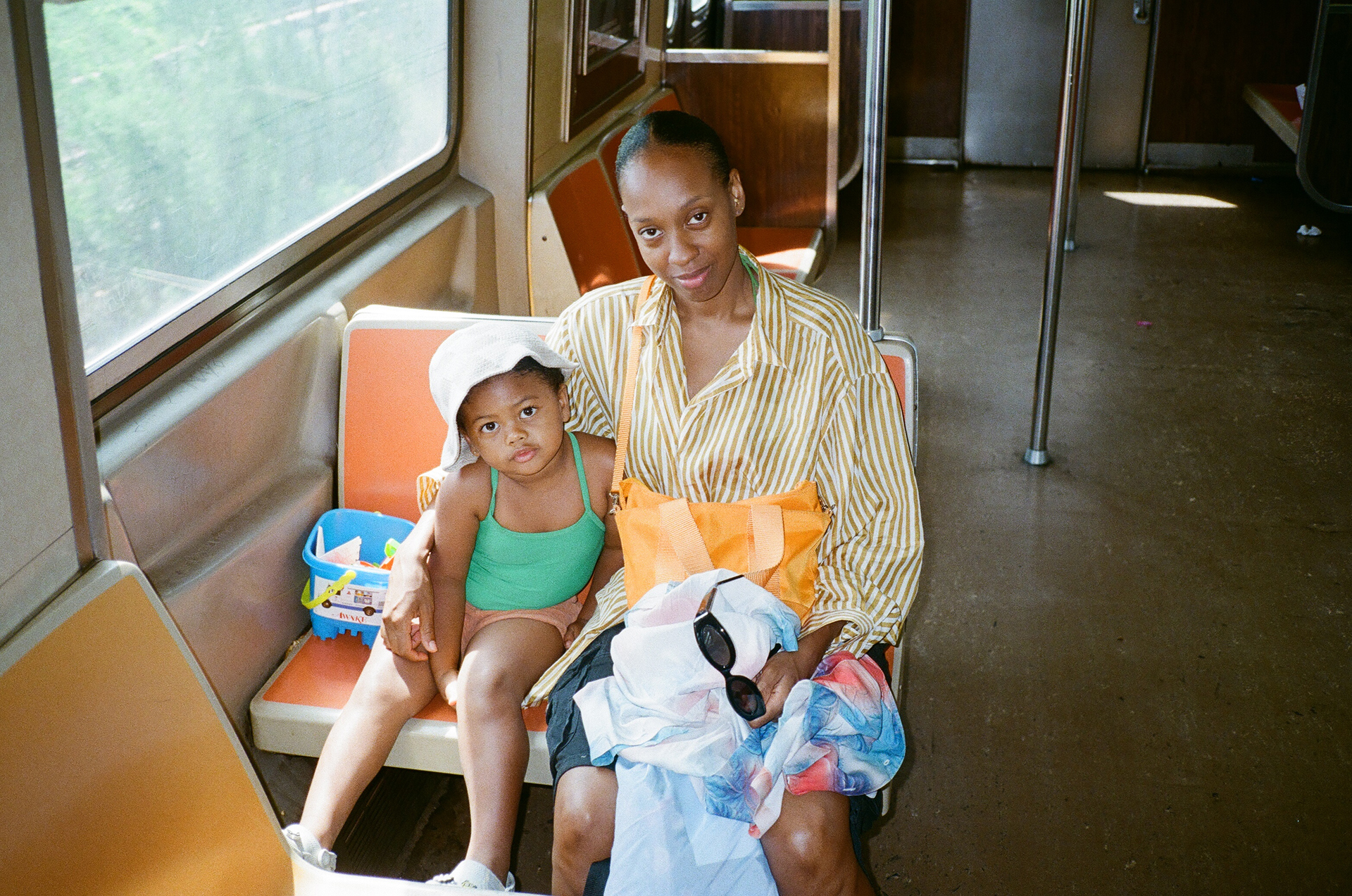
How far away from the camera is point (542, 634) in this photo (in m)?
1.83

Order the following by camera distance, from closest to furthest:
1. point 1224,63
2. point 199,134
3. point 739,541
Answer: point 739,541 < point 199,134 < point 1224,63

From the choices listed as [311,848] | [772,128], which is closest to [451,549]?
[311,848]

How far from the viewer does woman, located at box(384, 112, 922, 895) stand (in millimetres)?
1655

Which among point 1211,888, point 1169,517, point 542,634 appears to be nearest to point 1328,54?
point 1169,517

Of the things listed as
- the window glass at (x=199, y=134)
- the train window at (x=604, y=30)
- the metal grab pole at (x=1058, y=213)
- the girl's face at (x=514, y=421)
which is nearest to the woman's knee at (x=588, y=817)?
the girl's face at (x=514, y=421)

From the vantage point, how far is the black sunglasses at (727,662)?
1.42m

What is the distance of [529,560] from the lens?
183 cm

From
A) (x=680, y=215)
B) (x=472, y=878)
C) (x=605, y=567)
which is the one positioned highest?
(x=680, y=215)

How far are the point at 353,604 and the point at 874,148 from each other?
5.44 feet

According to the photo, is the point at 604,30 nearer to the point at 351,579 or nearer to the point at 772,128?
the point at 772,128

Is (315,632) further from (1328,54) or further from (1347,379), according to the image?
(1328,54)

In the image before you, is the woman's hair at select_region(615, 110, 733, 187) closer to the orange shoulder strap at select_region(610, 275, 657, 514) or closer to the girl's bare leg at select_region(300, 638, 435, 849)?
the orange shoulder strap at select_region(610, 275, 657, 514)

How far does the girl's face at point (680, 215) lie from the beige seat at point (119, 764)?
2.87 ft

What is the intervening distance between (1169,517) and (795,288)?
2081 millimetres
